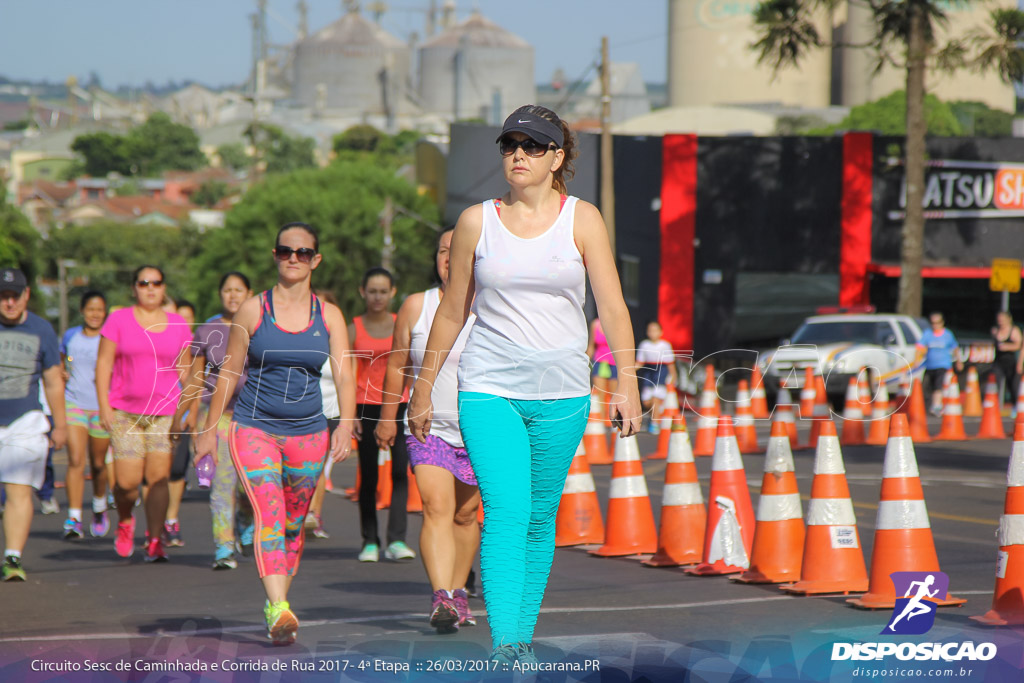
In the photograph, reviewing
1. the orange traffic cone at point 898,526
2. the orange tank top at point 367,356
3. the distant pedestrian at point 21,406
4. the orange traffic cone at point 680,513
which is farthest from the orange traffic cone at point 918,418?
the distant pedestrian at point 21,406

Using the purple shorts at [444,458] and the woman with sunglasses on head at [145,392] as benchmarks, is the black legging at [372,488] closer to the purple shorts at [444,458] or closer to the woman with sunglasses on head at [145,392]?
the woman with sunglasses on head at [145,392]

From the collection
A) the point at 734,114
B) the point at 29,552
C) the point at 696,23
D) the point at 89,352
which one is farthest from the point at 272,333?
the point at 696,23

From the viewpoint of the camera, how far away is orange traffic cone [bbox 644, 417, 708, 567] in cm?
838

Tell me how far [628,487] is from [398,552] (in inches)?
61.8

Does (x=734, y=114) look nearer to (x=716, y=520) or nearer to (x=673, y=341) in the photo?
(x=673, y=341)

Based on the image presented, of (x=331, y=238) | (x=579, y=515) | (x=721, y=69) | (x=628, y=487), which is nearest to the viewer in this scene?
(x=628, y=487)

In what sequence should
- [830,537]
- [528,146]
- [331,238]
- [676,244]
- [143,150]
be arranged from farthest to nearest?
[143,150]
[331,238]
[676,244]
[830,537]
[528,146]

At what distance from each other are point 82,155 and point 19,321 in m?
160

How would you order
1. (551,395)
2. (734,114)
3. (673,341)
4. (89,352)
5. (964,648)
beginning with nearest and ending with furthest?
(551,395), (964,648), (89,352), (673,341), (734,114)

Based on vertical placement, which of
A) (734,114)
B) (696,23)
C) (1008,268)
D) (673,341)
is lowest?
(673,341)

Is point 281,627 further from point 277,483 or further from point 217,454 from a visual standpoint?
point 217,454

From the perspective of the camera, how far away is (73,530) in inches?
404

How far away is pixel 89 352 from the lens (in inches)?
447

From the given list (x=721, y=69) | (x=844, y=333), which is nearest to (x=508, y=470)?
(x=844, y=333)
